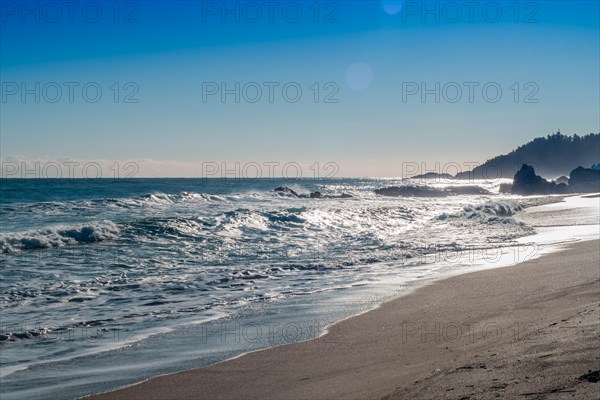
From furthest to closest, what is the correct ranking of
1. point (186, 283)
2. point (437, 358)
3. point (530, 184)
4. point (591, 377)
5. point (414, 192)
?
point (530, 184), point (414, 192), point (186, 283), point (437, 358), point (591, 377)

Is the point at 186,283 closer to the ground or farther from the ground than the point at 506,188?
closer to the ground

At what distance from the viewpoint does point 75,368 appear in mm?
5301

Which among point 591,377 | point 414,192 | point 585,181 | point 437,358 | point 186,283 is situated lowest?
point 186,283

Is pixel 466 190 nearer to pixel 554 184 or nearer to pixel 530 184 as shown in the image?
pixel 530 184

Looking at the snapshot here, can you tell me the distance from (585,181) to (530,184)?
6.47m

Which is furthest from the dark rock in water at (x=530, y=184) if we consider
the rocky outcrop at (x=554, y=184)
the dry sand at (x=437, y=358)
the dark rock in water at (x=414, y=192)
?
the dry sand at (x=437, y=358)

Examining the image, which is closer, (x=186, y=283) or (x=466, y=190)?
(x=186, y=283)

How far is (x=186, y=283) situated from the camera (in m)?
10.1

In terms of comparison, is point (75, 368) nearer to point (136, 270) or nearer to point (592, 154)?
point (136, 270)

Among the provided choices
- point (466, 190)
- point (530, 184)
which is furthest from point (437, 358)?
point (466, 190)

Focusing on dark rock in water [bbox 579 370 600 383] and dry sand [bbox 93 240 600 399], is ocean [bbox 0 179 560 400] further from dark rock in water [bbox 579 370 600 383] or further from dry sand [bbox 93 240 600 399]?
dark rock in water [bbox 579 370 600 383]

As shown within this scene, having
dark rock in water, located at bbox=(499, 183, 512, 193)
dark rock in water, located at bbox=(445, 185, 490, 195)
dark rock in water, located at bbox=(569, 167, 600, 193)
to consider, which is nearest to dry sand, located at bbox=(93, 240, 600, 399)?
dark rock in water, located at bbox=(445, 185, 490, 195)

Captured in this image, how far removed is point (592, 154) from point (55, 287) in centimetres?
14605

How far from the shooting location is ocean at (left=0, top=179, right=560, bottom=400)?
5691 millimetres
